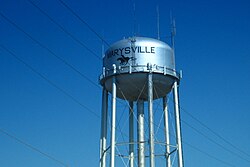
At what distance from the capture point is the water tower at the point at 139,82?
26719mm

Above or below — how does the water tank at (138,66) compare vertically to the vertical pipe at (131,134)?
above

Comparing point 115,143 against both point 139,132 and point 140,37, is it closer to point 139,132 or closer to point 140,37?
point 139,132

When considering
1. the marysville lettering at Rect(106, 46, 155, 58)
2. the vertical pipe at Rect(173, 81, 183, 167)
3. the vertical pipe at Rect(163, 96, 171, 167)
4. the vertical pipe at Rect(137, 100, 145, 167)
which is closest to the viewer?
the vertical pipe at Rect(173, 81, 183, 167)

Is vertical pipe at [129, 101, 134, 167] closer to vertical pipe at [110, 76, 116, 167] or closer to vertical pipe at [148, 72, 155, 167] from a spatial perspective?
vertical pipe at [110, 76, 116, 167]

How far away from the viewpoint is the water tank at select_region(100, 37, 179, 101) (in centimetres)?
2703

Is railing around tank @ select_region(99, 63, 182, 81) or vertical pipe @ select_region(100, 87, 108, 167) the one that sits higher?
railing around tank @ select_region(99, 63, 182, 81)

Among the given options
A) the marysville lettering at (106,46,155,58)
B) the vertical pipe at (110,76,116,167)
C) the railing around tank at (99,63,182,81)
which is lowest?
the vertical pipe at (110,76,116,167)

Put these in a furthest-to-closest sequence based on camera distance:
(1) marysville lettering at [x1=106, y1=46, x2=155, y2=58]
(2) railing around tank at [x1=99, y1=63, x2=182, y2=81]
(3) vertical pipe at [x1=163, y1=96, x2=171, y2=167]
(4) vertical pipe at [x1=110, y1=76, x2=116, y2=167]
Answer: (3) vertical pipe at [x1=163, y1=96, x2=171, y2=167] < (1) marysville lettering at [x1=106, y1=46, x2=155, y2=58] < (2) railing around tank at [x1=99, y1=63, x2=182, y2=81] < (4) vertical pipe at [x1=110, y1=76, x2=116, y2=167]

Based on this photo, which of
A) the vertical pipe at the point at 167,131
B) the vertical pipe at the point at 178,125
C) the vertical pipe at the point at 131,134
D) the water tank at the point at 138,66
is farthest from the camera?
the vertical pipe at the point at 131,134

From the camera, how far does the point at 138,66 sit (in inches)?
1061

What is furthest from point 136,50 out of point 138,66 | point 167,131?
point 167,131

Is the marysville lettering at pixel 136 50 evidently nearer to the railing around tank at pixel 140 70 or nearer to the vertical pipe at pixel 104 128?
the railing around tank at pixel 140 70

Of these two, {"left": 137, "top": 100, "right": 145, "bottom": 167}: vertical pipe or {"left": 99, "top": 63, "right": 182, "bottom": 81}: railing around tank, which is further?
{"left": 137, "top": 100, "right": 145, "bottom": 167}: vertical pipe

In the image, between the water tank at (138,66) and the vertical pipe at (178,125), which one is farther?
the water tank at (138,66)
